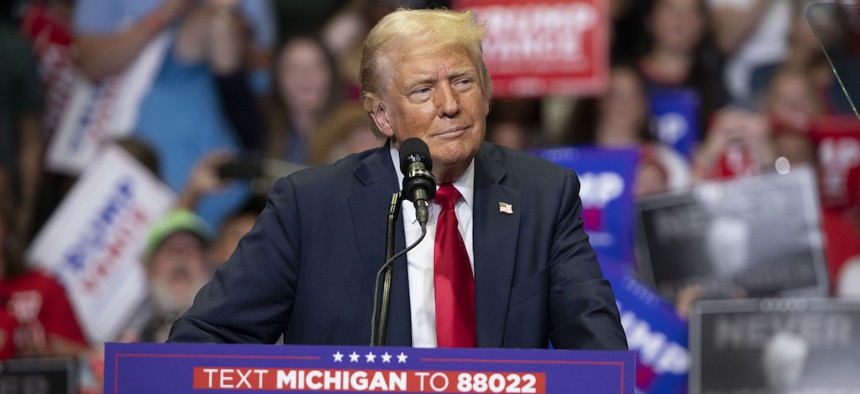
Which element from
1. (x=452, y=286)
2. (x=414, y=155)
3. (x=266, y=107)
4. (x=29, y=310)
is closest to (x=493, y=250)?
(x=452, y=286)

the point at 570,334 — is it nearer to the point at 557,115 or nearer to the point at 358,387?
the point at 358,387

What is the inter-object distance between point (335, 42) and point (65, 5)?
1.67 meters

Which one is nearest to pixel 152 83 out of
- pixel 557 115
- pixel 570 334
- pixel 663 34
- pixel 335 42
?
pixel 335 42

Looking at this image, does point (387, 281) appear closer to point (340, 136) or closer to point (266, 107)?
point (340, 136)

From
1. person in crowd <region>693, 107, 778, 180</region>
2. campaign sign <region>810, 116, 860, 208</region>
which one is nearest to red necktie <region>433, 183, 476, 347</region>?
person in crowd <region>693, 107, 778, 180</region>

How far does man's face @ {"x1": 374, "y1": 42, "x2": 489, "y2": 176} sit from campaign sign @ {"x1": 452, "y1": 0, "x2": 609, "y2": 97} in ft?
11.7

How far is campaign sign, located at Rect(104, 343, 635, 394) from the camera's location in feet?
6.95

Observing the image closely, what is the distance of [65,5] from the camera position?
23.8ft

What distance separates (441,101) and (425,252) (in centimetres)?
33

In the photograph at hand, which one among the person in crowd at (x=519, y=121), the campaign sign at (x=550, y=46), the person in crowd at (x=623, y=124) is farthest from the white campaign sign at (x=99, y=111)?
the person in crowd at (x=623, y=124)

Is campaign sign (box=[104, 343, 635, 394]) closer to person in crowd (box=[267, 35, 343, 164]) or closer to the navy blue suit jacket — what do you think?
the navy blue suit jacket

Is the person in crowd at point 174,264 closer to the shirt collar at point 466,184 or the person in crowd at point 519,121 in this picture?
the person in crowd at point 519,121

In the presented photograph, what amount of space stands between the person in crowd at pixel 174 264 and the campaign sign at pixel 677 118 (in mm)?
2448

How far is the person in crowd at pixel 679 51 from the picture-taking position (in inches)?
258
